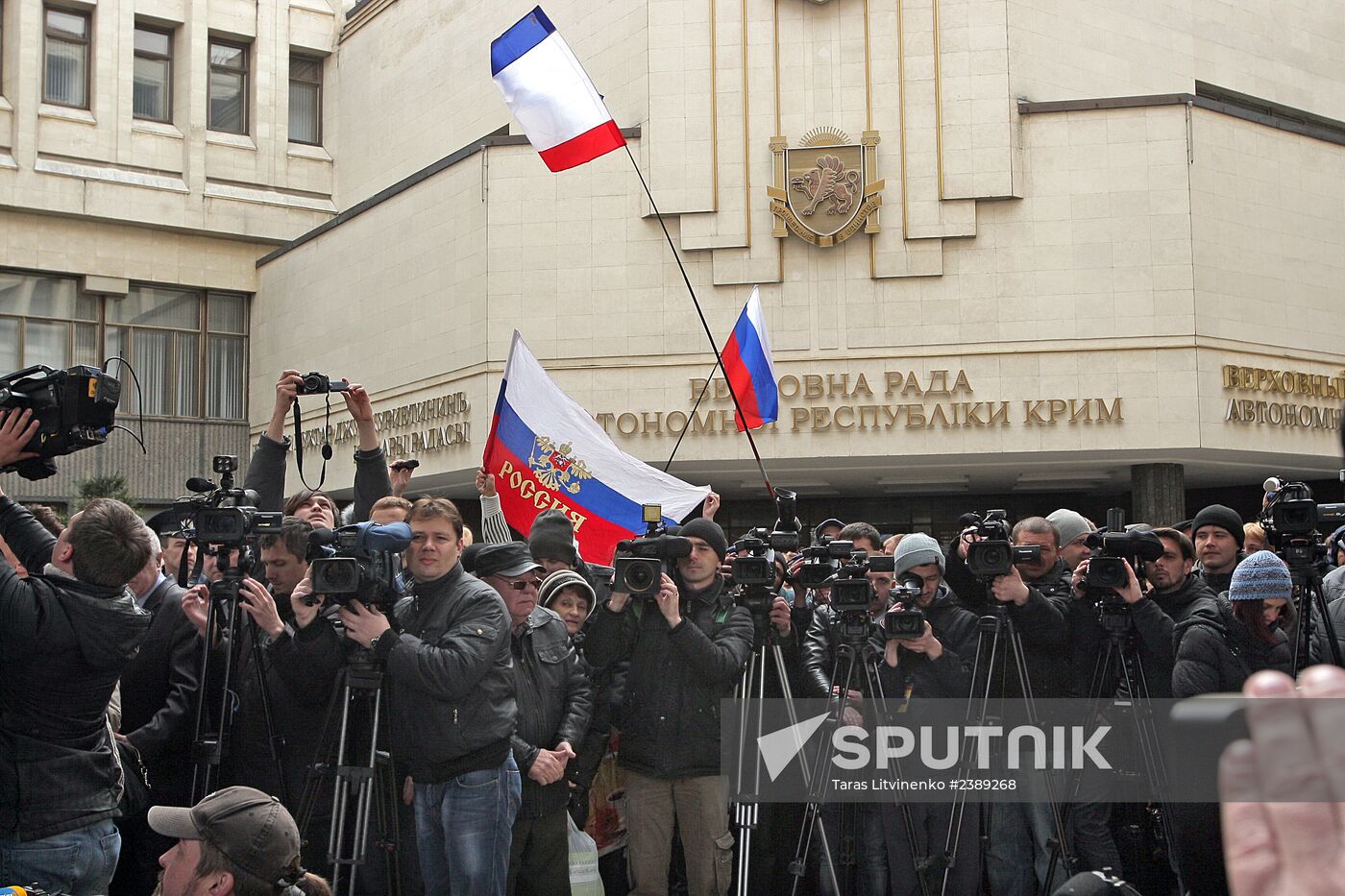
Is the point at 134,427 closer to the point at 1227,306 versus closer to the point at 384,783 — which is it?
the point at 1227,306

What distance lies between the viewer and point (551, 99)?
1029 centimetres

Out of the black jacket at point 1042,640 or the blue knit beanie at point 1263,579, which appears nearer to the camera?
the blue knit beanie at point 1263,579

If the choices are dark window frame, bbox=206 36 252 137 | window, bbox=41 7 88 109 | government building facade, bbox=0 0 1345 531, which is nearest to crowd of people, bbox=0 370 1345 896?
government building facade, bbox=0 0 1345 531

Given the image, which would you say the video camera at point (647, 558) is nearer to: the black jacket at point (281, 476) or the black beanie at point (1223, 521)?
the black jacket at point (281, 476)

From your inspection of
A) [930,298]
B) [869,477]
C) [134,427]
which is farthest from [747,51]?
[134,427]

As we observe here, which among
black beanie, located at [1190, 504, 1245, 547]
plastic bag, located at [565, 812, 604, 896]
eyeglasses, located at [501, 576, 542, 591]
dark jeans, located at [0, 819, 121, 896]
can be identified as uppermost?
black beanie, located at [1190, 504, 1245, 547]

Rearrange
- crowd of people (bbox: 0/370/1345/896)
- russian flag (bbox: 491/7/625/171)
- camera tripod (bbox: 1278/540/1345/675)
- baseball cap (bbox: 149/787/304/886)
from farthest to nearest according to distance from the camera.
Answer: russian flag (bbox: 491/7/625/171) → camera tripod (bbox: 1278/540/1345/675) → crowd of people (bbox: 0/370/1345/896) → baseball cap (bbox: 149/787/304/886)

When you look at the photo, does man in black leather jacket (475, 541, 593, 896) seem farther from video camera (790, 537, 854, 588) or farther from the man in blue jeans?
video camera (790, 537, 854, 588)

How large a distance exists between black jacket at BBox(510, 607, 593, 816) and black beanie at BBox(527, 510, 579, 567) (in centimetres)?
69

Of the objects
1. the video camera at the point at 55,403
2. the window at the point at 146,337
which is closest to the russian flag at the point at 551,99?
the video camera at the point at 55,403

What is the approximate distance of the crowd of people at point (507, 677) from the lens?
4.22 meters

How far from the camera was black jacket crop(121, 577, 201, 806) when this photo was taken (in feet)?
18.3

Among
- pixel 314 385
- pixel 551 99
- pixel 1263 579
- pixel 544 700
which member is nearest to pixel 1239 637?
pixel 1263 579

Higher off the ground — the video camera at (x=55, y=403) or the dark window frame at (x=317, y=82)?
the dark window frame at (x=317, y=82)
